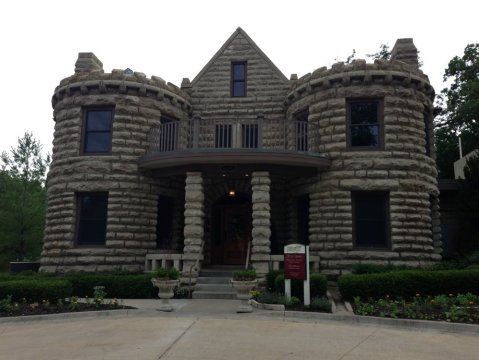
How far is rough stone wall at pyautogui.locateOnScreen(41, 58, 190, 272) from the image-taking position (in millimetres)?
15000

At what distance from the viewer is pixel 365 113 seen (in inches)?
607

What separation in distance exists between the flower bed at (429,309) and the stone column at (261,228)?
343 cm

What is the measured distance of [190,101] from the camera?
18.6 meters

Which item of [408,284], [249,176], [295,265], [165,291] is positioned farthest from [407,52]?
[165,291]

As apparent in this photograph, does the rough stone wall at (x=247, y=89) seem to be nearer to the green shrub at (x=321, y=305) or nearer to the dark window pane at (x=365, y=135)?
the dark window pane at (x=365, y=135)

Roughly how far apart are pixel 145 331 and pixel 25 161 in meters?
26.2

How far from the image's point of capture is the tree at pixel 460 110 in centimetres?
2559

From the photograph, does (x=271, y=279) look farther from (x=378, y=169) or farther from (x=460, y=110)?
(x=460, y=110)

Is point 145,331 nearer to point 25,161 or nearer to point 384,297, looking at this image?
point 384,297

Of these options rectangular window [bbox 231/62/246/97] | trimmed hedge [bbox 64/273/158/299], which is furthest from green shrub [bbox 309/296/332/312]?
rectangular window [bbox 231/62/246/97]

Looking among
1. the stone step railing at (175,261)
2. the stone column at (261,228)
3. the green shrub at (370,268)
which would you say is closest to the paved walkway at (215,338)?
the stone column at (261,228)

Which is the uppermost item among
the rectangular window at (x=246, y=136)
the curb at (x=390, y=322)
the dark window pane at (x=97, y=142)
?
the rectangular window at (x=246, y=136)

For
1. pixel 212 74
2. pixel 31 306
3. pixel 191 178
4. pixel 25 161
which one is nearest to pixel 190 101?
pixel 212 74

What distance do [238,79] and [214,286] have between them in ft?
30.6
